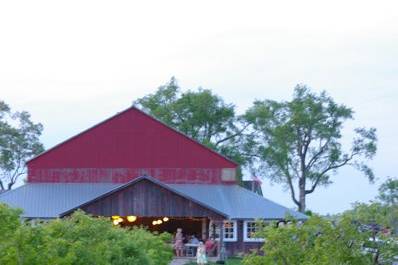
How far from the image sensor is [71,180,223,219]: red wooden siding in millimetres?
43875

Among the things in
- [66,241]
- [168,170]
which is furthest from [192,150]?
[66,241]

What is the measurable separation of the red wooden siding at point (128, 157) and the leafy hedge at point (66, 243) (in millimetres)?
28327

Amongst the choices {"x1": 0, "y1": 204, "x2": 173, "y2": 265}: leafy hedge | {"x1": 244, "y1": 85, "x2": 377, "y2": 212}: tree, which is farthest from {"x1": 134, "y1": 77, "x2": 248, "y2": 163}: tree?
{"x1": 0, "y1": 204, "x2": 173, "y2": 265}: leafy hedge

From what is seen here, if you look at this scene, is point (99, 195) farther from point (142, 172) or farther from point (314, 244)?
point (314, 244)

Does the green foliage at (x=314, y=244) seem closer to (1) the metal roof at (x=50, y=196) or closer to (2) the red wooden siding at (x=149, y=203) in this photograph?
(2) the red wooden siding at (x=149, y=203)

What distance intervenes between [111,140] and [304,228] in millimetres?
38452

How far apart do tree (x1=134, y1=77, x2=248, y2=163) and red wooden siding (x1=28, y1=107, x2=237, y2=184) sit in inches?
852

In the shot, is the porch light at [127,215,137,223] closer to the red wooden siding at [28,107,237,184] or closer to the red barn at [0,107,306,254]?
the red barn at [0,107,306,254]

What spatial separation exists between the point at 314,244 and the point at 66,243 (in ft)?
17.0

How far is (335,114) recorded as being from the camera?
74062 millimetres

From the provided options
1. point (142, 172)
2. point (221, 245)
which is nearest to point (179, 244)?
point (221, 245)

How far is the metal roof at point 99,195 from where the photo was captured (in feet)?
152

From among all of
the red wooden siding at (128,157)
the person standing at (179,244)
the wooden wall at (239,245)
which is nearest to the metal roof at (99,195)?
the red wooden siding at (128,157)

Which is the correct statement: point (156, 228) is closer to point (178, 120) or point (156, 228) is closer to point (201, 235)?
point (201, 235)
